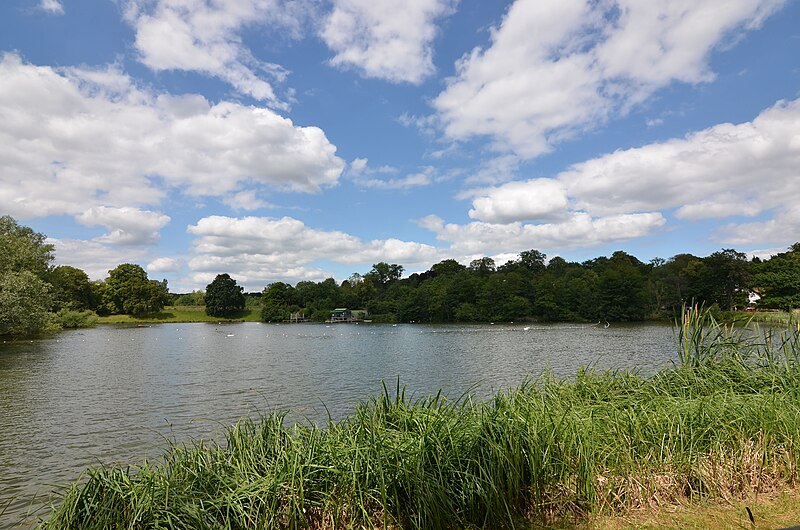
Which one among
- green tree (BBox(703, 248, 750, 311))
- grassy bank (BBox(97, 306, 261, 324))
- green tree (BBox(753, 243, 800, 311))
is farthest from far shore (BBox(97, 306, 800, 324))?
green tree (BBox(753, 243, 800, 311))

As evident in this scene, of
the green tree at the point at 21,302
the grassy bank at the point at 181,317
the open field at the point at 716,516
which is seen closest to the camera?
the open field at the point at 716,516

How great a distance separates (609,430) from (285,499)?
4.17m

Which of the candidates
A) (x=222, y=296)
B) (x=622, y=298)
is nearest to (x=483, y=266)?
(x=622, y=298)

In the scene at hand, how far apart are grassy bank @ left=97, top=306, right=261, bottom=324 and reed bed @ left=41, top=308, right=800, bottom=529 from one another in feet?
366

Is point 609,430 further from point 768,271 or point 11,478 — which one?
point 768,271

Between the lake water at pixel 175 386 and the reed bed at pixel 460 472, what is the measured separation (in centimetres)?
261

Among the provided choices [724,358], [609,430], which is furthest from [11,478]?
[724,358]

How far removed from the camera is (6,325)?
41.6 metres

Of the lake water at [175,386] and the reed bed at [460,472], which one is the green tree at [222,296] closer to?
the lake water at [175,386]

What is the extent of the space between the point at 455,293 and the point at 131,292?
74813mm

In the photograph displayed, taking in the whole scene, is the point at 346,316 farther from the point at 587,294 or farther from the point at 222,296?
the point at 587,294

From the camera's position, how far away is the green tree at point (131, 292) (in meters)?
109

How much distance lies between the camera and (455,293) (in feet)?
362

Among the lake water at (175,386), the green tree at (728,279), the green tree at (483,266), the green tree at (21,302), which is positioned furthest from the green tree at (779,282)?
the green tree at (21,302)
